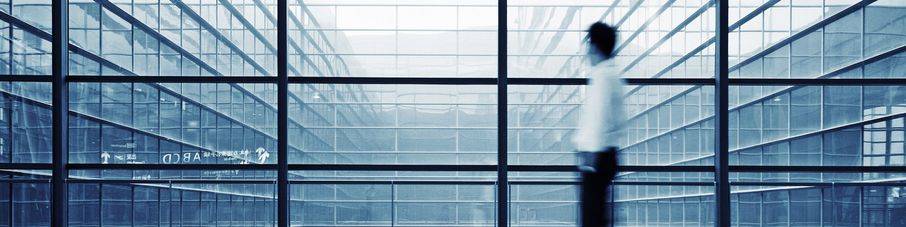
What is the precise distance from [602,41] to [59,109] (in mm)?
5259

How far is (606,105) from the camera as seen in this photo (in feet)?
12.4

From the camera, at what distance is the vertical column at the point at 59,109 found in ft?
23.2

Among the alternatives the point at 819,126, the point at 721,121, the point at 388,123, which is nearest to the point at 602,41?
the point at 721,121

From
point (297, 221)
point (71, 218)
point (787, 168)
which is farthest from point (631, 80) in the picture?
point (71, 218)

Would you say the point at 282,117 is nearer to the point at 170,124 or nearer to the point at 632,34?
the point at 170,124

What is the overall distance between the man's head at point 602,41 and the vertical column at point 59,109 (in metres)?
5.17

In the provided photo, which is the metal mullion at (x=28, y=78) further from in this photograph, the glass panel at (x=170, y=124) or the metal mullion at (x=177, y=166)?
the metal mullion at (x=177, y=166)

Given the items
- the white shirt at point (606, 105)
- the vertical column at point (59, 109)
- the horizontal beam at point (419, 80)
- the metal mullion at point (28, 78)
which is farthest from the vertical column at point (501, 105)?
the metal mullion at point (28, 78)

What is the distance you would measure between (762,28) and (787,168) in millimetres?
1270

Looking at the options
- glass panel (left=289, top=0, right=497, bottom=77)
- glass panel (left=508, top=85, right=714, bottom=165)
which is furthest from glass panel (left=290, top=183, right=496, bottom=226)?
glass panel (left=289, top=0, right=497, bottom=77)

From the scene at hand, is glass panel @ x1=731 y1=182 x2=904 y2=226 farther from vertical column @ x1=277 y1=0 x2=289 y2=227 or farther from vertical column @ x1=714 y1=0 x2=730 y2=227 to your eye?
vertical column @ x1=277 y1=0 x2=289 y2=227

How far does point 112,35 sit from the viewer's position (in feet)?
23.9

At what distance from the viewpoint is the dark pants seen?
3863 millimetres

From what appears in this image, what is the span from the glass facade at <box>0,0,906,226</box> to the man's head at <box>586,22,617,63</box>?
3299mm
